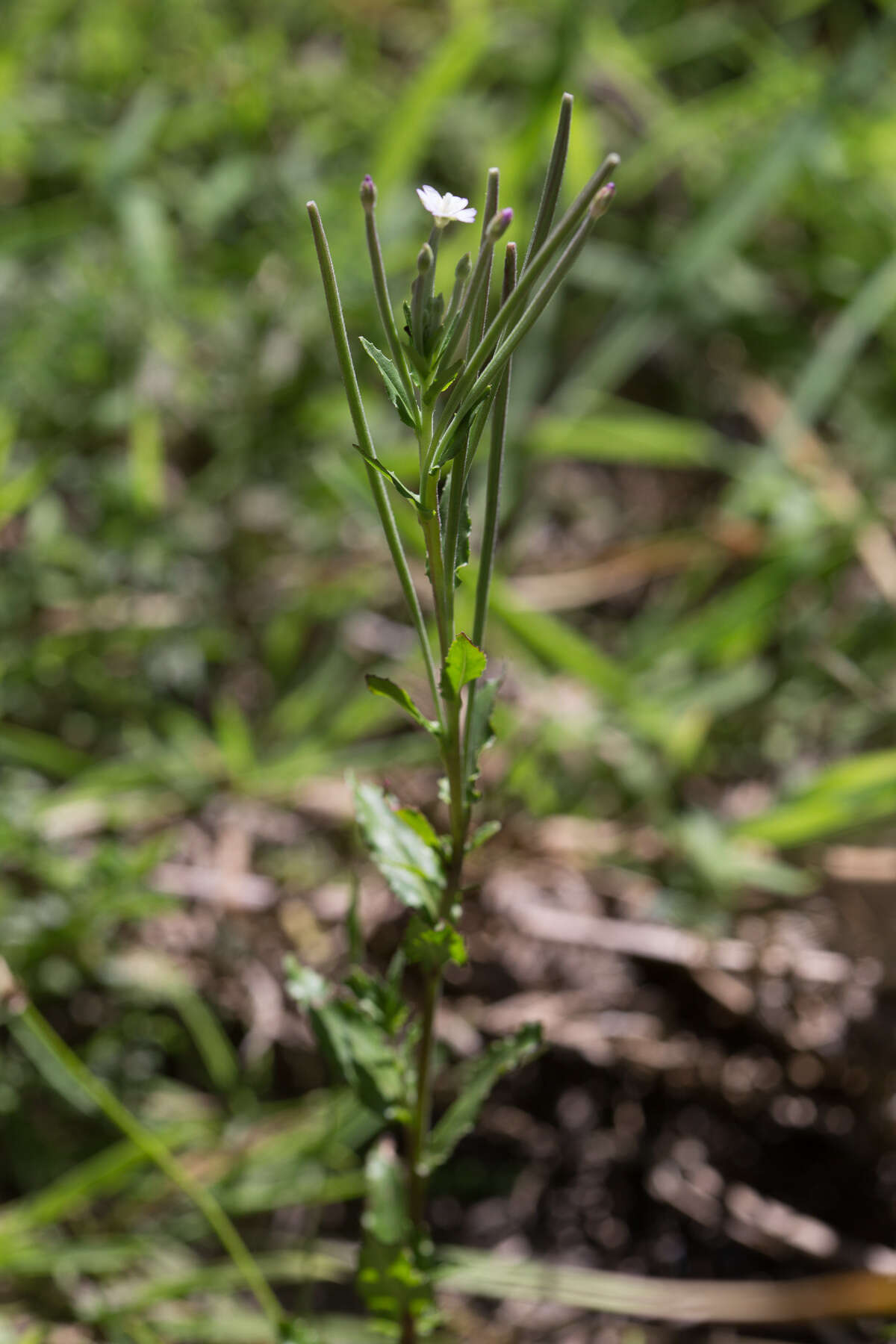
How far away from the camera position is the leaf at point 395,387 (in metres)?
0.77

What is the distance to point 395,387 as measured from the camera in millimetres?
782

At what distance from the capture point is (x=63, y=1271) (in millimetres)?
1636

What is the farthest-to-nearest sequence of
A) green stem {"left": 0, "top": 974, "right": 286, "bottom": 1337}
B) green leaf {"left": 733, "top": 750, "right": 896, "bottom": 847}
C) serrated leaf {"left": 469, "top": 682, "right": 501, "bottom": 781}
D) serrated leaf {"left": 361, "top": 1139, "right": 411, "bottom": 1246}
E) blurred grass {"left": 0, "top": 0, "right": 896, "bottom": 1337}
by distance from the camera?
blurred grass {"left": 0, "top": 0, "right": 896, "bottom": 1337}, green leaf {"left": 733, "top": 750, "right": 896, "bottom": 847}, green stem {"left": 0, "top": 974, "right": 286, "bottom": 1337}, serrated leaf {"left": 361, "top": 1139, "right": 411, "bottom": 1246}, serrated leaf {"left": 469, "top": 682, "right": 501, "bottom": 781}

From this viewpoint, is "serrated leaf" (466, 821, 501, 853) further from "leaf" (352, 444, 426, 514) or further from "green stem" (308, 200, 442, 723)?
"leaf" (352, 444, 426, 514)

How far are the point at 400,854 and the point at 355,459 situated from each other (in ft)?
4.02

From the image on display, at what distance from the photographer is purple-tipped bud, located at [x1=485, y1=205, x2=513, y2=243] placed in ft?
Answer: 2.23

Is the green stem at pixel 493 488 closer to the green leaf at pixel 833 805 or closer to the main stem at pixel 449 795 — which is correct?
the main stem at pixel 449 795

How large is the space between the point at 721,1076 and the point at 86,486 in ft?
5.32

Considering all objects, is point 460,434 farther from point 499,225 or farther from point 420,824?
point 420,824

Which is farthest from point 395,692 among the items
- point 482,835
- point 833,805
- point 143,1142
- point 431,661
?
point 833,805

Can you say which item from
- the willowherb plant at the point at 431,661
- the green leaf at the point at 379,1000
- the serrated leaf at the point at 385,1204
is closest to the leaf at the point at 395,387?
the willowherb plant at the point at 431,661

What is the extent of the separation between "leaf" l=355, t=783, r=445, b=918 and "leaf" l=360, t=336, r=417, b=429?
0.33 metres

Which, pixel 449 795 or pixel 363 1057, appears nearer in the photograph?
pixel 449 795

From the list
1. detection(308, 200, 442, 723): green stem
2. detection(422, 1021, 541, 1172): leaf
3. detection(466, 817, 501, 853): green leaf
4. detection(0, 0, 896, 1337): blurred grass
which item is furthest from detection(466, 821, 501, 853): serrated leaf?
detection(0, 0, 896, 1337): blurred grass
